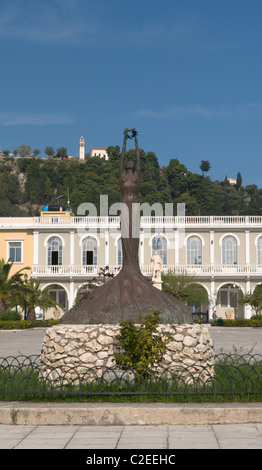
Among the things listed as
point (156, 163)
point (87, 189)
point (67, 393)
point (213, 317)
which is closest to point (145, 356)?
point (67, 393)

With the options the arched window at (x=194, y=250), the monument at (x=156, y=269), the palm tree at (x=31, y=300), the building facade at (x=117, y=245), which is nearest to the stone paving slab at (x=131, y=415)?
the monument at (x=156, y=269)

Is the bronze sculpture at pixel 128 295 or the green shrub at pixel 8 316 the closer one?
the bronze sculpture at pixel 128 295

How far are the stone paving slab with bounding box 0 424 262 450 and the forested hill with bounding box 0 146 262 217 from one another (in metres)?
65.5

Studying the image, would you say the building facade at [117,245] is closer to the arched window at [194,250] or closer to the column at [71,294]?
the arched window at [194,250]

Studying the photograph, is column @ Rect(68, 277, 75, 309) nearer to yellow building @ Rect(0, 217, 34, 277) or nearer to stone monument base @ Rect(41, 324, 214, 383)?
yellow building @ Rect(0, 217, 34, 277)

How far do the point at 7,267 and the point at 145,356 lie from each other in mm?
26456

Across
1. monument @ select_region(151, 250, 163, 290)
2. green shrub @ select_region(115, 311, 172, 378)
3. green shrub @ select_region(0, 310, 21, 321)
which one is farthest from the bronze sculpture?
green shrub @ select_region(0, 310, 21, 321)

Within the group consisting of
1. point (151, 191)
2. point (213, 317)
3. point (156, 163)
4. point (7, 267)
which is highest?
point (156, 163)

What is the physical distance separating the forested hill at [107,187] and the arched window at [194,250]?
2729cm

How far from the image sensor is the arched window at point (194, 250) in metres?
45.3

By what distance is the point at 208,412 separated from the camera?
23.7 feet

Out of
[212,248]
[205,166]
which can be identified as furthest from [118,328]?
[205,166]

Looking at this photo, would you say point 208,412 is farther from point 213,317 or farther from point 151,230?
point 151,230

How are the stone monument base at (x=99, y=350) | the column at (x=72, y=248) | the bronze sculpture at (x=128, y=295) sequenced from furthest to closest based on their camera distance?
the column at (x=72, y=248), the bronze sculpture at (x=128, y=295), the stone monument base at (x=99, y=350)
